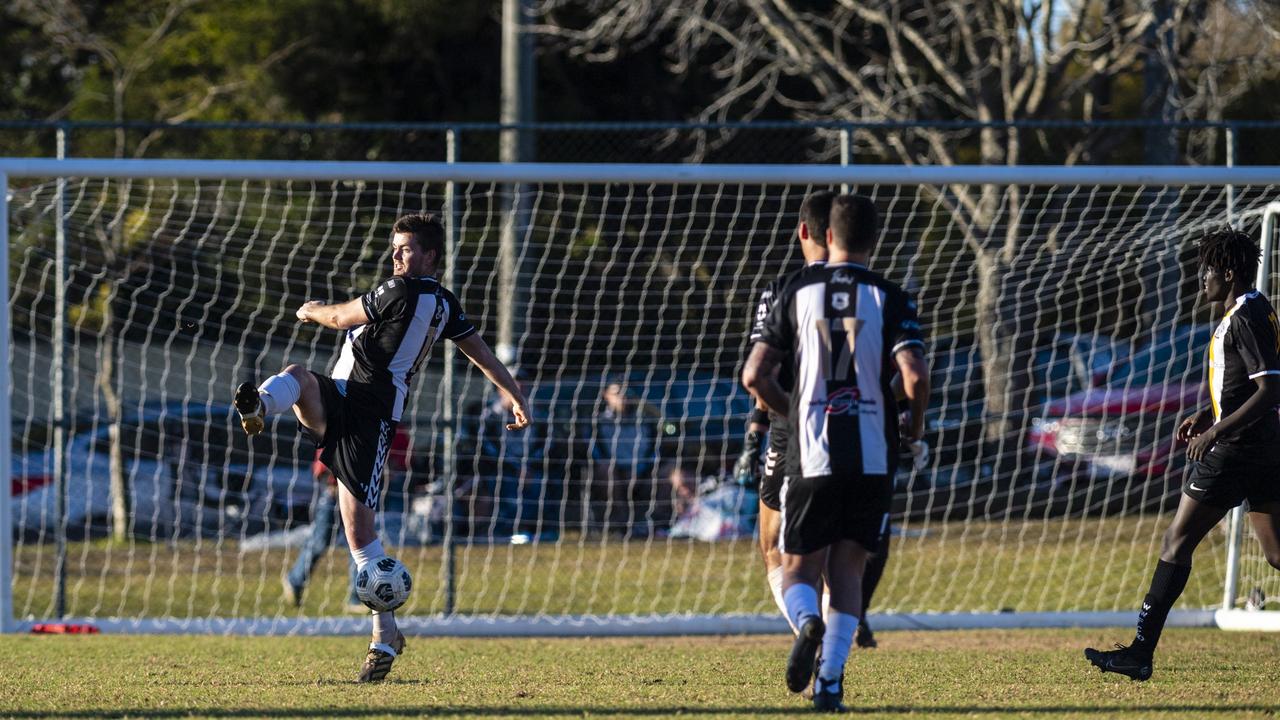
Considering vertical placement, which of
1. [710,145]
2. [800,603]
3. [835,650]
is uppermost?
[710,145]

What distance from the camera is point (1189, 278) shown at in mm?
11438

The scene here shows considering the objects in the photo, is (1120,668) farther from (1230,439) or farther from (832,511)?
(832,511)

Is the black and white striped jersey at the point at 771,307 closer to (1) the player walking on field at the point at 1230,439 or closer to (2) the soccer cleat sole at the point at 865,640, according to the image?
(1) the player walking on field at the point at 1230,439

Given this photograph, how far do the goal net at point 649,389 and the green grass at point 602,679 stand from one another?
2250mm

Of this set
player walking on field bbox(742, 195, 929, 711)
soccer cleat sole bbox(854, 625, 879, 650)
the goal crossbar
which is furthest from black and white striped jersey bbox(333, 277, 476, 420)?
soccer cleat sole bbox(854, 625, 879, 650)

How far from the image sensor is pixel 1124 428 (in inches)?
459

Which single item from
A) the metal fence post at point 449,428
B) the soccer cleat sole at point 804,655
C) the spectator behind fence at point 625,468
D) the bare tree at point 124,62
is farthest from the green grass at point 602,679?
the bare tree at point 124,62

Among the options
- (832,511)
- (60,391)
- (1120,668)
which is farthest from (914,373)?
(60,391)

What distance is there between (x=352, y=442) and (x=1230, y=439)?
376cm

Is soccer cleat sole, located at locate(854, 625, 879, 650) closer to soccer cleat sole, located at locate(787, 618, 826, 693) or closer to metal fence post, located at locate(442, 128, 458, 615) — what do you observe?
metal fence post, located at locate(442, 128, 458, 615)

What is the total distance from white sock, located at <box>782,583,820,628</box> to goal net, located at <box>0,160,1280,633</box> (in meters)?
5.31

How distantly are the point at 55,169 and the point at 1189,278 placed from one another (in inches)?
322

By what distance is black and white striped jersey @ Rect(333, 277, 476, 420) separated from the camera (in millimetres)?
6211

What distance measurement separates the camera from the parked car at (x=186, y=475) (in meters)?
12.4
